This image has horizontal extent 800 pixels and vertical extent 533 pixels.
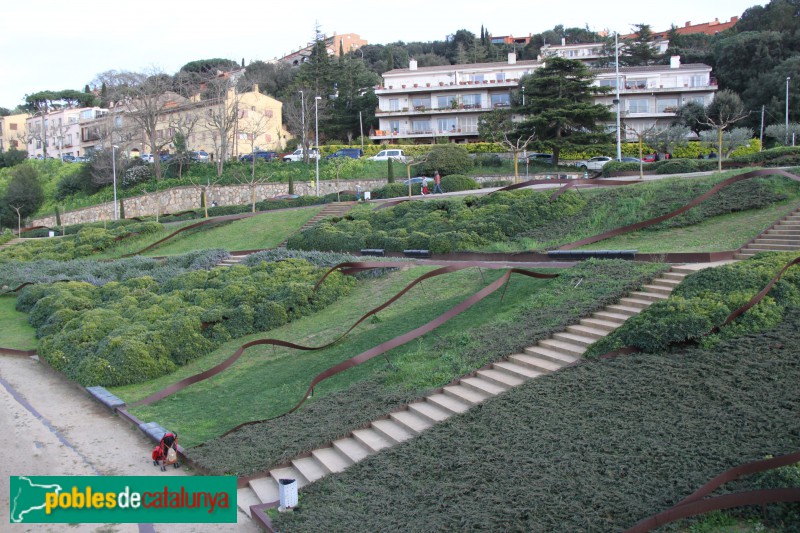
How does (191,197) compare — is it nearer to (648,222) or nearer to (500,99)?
(500,99)

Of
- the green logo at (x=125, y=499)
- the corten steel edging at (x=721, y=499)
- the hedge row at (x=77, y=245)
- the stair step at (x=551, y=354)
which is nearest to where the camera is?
the corten steel edging at (x=721, y=499)

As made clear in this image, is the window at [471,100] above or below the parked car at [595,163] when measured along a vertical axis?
above

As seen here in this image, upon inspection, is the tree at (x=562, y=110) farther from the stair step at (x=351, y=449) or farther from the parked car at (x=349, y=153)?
the stair step at (x=351, y=449)

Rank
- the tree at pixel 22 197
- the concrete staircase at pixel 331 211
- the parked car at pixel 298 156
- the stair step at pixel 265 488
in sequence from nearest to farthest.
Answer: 1. the stair step at pixel 265 488
2. the concrete staircase at pixel 331 211
3. the tree at pixel 22 197
4. the parked car at pixel 298 156

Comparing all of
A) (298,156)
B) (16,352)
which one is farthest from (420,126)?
(16,352)

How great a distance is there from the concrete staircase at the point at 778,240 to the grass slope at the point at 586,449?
606 cm

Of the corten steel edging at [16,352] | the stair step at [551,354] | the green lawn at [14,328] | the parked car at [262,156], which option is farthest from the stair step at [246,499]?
the parked car at [262,156]

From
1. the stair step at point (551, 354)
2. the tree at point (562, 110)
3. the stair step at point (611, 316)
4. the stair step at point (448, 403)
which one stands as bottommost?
the stair step at point (448, 403)

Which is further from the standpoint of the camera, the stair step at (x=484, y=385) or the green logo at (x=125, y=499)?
the stair step at (x=484, y=385)

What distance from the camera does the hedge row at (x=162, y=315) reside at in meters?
15.6

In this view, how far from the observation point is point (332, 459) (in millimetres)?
10008

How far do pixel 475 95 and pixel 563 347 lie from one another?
5472 cm

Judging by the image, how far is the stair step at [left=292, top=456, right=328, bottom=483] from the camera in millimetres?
9648

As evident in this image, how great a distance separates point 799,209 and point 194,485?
16601 millimetres
